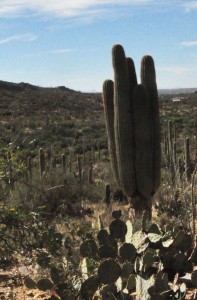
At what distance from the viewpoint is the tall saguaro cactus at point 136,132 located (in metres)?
9.53

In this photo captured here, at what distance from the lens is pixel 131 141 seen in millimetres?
9602

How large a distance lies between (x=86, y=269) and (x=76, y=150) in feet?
82.1

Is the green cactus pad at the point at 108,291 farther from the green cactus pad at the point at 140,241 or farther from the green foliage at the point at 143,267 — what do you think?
the green cactus pad at the point at 140,241

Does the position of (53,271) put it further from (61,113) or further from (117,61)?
(61,113)

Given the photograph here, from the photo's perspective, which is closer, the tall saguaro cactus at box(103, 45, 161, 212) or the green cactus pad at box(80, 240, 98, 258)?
the green cactus pad at box(80, 240, 98, 258)

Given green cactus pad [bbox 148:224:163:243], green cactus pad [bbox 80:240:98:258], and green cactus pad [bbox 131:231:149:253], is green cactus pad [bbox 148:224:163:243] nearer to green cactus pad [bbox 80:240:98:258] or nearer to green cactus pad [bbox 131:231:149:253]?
green cactus pad [bbox 131:231:149:253]

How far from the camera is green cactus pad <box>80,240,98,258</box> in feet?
18.2

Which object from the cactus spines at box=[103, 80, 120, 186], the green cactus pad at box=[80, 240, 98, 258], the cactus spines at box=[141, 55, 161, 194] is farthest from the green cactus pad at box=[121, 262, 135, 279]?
the cactus spines at box=[103, 80, 120, 186]

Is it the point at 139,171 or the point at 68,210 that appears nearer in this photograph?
the point at 139,171

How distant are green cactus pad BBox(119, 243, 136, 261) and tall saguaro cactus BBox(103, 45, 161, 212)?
14.0ft

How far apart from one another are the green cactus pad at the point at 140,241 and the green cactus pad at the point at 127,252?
0.44ft

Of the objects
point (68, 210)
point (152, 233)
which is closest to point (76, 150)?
point (68, 210)

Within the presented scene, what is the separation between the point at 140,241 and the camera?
5469 mm

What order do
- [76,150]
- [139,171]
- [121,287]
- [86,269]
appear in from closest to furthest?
[121,287]
[86,269]
[139,171]
[76,150]
